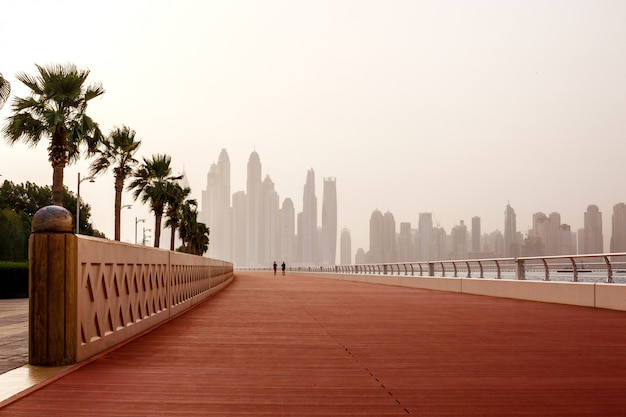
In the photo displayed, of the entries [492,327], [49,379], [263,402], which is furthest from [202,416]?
[492,327]

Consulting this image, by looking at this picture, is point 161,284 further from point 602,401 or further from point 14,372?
point 602,401

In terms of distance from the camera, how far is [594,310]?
1720cm

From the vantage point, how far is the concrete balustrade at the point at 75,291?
7398 millimetres

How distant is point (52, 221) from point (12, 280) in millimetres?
24046

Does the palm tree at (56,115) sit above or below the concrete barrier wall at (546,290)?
above

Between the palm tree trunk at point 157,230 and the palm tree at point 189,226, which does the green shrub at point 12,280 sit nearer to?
the palm tree trunk at point 157,230

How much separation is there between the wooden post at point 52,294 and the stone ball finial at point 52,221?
0.01m

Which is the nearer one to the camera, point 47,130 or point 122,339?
point 122,339

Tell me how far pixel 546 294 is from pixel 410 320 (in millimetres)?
7939

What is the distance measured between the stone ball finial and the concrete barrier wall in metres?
13.5

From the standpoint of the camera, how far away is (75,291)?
749 centimetres

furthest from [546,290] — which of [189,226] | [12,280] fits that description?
[189,226]

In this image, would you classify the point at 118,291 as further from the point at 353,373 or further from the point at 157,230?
the point at 157,230

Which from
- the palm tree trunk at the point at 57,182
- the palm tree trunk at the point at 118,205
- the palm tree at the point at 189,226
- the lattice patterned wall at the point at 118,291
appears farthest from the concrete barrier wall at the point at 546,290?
the palm tree at the point at 189,226
